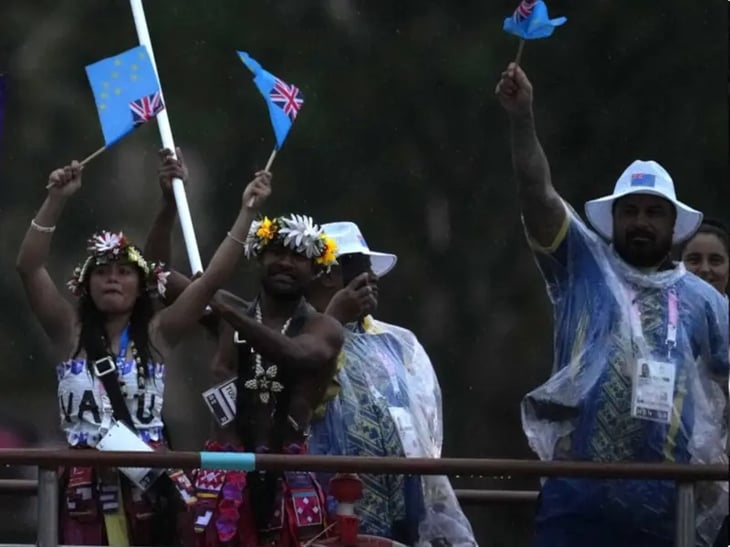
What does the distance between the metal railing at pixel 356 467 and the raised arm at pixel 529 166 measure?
94cm

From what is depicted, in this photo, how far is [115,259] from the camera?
9.27m

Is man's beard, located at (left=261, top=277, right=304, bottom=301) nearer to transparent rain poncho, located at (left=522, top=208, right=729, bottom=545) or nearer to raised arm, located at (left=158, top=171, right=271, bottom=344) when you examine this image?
raised arm, located at (left=158, top=171, right=271, bottom=344)

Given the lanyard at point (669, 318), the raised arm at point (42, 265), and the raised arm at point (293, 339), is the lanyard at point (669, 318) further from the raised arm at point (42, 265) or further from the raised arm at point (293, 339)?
the raised arm at point (42, 265)

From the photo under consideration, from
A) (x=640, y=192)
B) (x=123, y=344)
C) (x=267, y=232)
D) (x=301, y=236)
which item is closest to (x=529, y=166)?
(x=640, y=192)

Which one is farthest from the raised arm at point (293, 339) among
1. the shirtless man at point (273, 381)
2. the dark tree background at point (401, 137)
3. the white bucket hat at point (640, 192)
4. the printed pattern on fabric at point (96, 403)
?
the dark tree background at point (401, 137)

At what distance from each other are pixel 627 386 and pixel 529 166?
0.78m

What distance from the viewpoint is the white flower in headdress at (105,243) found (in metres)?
9.25

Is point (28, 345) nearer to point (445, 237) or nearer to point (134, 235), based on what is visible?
point (134, 235)

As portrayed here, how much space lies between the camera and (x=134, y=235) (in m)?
17.3

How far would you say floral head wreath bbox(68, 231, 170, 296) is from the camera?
926cm

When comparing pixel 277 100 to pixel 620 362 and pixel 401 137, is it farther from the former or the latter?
pixel 401 137

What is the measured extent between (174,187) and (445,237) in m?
8.24

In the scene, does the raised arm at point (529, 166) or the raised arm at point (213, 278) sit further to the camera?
the raised arm at point (213, 278)

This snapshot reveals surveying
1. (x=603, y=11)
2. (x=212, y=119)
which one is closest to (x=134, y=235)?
(x=212, y=119)
